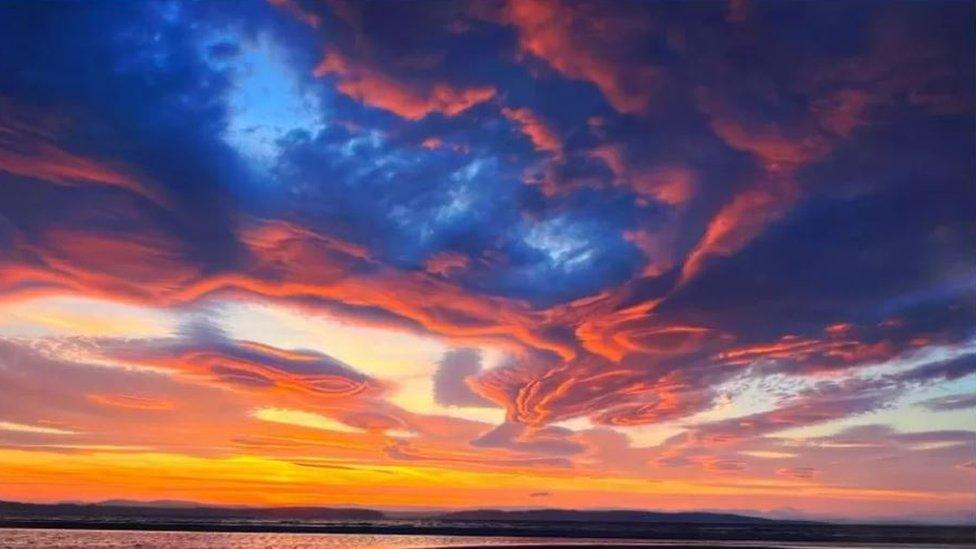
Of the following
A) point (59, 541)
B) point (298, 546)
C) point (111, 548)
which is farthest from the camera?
point (298, 546)

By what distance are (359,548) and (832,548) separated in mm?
35075

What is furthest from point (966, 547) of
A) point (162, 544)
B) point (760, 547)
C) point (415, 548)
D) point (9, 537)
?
point (9, 537)

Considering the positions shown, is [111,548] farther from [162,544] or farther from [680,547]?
[680,547]

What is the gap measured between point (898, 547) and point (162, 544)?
50.3 metres

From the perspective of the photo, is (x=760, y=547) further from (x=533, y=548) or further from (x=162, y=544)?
(x=162, y=544)

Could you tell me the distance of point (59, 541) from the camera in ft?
139

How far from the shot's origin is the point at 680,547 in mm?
44062

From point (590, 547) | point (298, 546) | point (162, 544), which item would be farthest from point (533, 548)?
point (162, 544)

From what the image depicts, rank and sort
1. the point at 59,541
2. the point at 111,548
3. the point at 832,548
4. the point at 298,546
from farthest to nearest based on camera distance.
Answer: the point at 832,548 < the point at 298,546 < the point at 59,541 < the point at 111,548

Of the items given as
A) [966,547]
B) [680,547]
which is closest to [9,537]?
[680,547]

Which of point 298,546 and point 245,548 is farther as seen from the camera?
point 298,546

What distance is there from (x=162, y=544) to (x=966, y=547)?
53.6 m

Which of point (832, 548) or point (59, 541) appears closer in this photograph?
point (59, 541)

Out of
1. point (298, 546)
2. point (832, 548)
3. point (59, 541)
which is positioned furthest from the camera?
point (832, 548)
